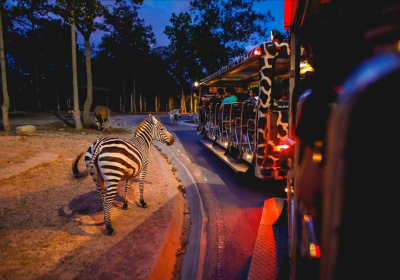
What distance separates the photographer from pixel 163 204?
4.98 m

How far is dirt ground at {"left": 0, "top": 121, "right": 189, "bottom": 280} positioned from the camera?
9.91 feet

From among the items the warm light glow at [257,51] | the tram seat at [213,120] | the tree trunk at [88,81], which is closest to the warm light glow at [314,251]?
the warm light glow at [257,51]

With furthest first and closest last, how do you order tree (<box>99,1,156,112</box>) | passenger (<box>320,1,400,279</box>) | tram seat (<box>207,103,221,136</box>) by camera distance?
tree (<box>99,1,156,112</box>)
tram seat (<box>207,103,221,136</box>)
passenger (<box>320,1,400,279</box>)

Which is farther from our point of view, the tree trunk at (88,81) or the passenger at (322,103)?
the tree trunk at (88,81)

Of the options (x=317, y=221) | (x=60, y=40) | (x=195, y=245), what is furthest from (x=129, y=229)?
(x=60, y=40)

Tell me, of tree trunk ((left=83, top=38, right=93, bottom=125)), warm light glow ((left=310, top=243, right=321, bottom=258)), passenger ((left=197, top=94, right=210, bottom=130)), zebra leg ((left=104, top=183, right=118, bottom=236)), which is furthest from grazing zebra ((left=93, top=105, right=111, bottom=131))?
warm light glow ((left=310, top=243, right=321, bottom=258))

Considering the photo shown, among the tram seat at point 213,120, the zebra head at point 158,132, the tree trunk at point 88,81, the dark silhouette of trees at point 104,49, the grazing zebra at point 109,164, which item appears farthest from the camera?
the dark silhouette of trees at point 104,49

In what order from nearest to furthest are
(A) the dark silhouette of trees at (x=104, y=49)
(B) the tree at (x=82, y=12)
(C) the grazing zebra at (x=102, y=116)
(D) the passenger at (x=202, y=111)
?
(D) the passenger at (x=202, y=111)
(B) the tree at (x=82, y=12)
(C) the grazing zebra at (x=102, y=116)
(A) the dark silhouette of trees at (x=104, y=49)

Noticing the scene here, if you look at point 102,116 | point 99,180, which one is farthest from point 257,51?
point 102,116

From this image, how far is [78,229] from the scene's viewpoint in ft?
12.8

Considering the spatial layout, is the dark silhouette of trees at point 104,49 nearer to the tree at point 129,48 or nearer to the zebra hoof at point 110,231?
the tree at point 129,48

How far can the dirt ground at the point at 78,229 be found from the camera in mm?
3021

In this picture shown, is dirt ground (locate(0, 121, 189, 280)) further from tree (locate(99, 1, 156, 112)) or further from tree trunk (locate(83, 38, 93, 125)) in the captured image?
tree (locate(99, 1, 156, 112))

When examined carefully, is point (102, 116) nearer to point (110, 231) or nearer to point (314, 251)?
point (110, 231)
